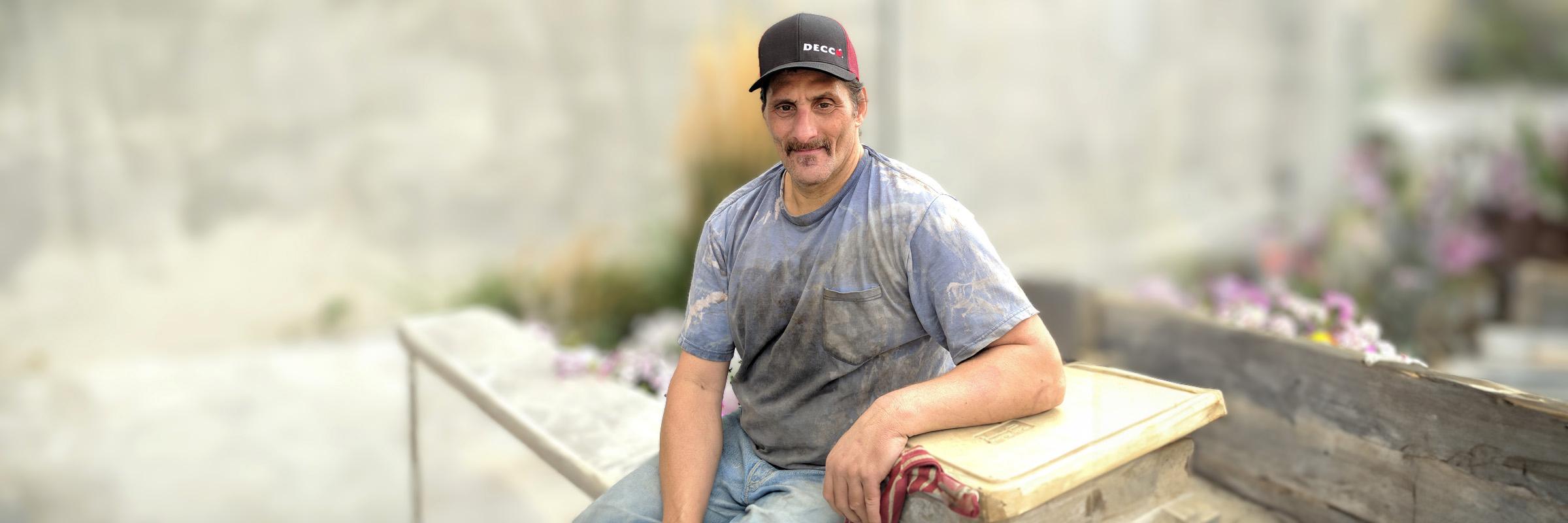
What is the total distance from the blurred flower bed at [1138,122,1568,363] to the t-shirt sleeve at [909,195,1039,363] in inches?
125

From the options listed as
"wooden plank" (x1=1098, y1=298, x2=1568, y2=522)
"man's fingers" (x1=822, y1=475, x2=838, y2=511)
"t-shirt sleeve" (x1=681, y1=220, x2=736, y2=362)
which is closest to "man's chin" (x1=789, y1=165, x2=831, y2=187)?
"t-shirt sleeve" (x1=681, y1=220, x2=736, y2=362)

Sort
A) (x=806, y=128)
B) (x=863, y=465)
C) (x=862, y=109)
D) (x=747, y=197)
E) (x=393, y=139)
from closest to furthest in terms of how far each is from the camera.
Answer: (x=863, y=465) < (x=806, y=128) < (x=862, y=109) < (x=747, y=197) < (x=393, y=139)

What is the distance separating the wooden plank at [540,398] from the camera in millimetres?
2434

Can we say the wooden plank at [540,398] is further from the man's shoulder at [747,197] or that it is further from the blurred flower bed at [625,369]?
the man's shoulder at [747,197]

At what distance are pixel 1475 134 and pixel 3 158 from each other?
8.77 meters

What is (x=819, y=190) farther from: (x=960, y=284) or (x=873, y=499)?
(x=873, y=499)

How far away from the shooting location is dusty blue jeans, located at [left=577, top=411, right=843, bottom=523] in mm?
1681

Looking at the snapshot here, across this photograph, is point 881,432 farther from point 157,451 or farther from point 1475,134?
point 1475,134

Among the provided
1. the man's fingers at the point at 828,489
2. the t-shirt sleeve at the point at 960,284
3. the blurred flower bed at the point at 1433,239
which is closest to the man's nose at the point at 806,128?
the t-shirt sleeve at the point at 960,284

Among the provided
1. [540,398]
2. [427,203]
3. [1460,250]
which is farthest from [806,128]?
[1460,250]

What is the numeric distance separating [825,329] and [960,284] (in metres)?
0.25

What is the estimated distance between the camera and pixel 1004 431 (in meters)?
1.60

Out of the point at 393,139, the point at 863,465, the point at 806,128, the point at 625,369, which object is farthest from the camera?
the point at 393,139

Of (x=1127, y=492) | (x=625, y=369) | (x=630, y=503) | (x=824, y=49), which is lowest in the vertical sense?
(x=625, y=369)
